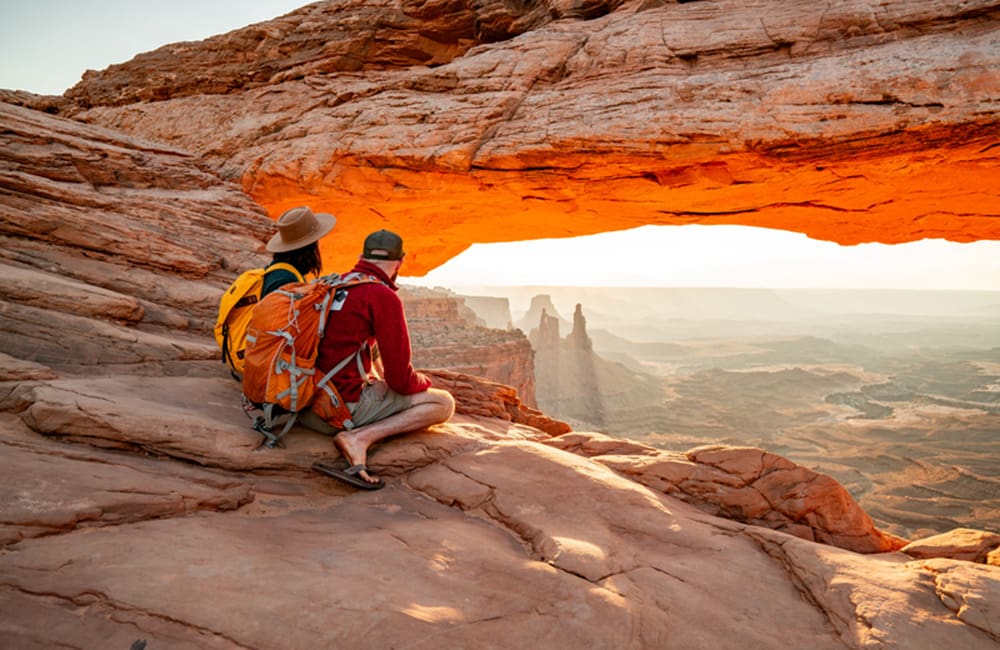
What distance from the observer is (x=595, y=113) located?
26.9 feet

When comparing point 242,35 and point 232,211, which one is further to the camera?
point 242,35

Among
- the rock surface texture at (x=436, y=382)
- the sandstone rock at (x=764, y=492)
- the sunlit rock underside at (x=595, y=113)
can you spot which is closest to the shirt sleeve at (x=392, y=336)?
the rock surface texture at (x=436, y=382)

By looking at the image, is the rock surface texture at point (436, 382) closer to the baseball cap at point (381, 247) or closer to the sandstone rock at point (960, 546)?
the sandstone rock at point (960, 546)

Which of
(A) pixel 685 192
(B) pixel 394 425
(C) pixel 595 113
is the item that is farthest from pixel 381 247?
(A) pixel 685 192

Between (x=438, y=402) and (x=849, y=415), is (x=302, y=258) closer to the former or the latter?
(x=438, y=402)

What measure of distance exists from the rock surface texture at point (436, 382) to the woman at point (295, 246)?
1.29m

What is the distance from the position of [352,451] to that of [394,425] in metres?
0.47

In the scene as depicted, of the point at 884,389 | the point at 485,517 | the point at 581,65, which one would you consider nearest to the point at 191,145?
the point at 581,65

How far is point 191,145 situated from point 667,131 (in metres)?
10.3

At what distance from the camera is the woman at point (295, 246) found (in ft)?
13.9

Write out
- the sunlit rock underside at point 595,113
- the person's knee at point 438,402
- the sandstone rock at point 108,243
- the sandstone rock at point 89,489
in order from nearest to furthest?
the sandstone rock at point 89,489 → the person's knee at point 438,402 → the sandstone rock at point 108,243 → the sunlit rock underside at point 595,113

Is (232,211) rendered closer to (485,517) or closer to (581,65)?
(581,65)

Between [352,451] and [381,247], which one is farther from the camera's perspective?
[381,247]

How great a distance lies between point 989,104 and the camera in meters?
6.44
